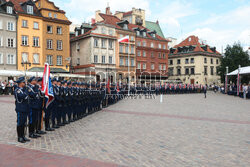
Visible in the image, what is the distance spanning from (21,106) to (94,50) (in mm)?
48078

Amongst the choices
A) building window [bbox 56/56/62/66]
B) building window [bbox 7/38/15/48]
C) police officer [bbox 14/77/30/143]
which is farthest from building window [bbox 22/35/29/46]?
police officer [bbox 14/77/30/143]

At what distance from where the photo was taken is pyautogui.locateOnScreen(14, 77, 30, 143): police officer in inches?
314

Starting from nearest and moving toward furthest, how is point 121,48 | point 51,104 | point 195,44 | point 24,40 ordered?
point 51,104, point 24,40, point 121,48, point 195,44

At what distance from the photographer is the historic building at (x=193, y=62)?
249 feet

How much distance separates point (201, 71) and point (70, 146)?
71670mm

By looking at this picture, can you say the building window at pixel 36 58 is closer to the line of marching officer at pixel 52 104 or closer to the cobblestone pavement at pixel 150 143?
the line of marching officer at pixel 52 104

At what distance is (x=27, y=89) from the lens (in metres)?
8.48

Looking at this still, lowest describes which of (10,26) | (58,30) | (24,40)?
(24,40)

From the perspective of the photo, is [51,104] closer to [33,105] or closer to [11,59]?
[33,105]

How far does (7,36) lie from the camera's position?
143 feet

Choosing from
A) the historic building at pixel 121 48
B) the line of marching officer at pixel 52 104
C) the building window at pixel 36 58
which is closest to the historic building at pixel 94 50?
the historic building at pixel 121 48

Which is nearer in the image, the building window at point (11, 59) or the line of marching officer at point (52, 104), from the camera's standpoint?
the line of marching officer at point (52, 104)

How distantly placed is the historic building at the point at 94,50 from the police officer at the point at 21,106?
4508 centimetres

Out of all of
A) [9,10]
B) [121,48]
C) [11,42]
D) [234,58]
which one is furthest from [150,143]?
[234,58]
